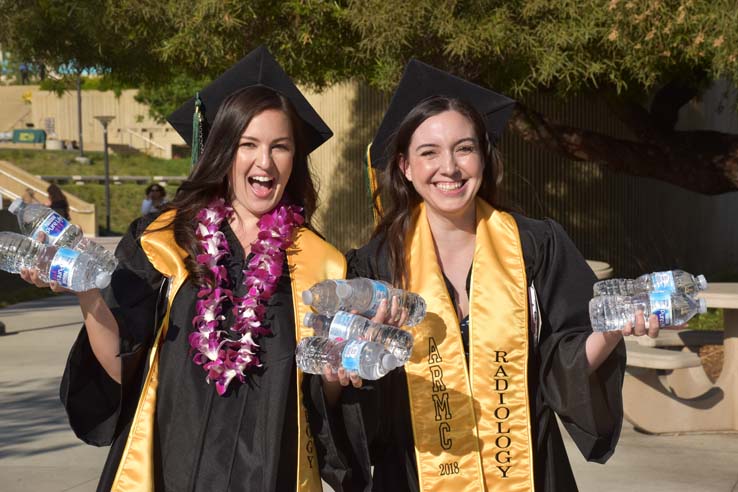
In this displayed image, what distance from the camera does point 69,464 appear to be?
666 cm

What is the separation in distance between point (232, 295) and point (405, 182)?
2.04ft

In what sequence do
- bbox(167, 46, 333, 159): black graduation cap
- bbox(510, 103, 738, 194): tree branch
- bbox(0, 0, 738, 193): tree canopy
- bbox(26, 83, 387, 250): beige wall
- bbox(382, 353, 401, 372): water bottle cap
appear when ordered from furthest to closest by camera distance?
1. bbox(26, 83, 387, 250): beige wall
2. bbox(510, 103, 738, 194): tree branch
3. bbox(0, 0, 738, 193): tree canopy
4. bbox(167, 46, 333, 159): black graduation cap
5. bbox(382, 353, 401, 372): water bottle cap

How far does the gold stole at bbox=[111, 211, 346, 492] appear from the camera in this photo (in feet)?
9.95

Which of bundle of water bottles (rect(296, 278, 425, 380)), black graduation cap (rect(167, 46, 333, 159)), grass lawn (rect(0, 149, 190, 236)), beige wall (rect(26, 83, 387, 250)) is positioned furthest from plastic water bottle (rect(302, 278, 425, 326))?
grass lawn (rect(0, 149, 190, 236))

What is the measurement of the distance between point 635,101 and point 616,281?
9.97 m

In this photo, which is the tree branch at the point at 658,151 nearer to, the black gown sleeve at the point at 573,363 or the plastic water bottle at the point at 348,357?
the black gown sleeve at the point at 573,363

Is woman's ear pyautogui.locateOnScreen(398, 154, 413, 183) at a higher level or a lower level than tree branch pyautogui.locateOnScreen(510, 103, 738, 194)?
lower

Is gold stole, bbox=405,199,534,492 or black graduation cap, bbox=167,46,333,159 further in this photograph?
black graduation cap, bbox=167,46,333,159

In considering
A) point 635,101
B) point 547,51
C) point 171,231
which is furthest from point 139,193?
point 171,231

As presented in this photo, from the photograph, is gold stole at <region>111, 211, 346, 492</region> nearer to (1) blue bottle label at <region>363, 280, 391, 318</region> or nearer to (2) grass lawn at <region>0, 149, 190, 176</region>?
(1) blue bottle label at <region>363, 280, 391, 318</region>

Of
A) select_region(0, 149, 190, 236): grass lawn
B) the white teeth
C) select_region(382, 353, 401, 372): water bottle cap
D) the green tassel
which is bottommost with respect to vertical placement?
select_region(382, 353, 401, 372): water bottle cap

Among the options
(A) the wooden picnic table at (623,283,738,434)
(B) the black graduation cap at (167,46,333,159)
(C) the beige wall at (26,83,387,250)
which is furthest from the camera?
(C) the beige wall at (26,83,387,250)

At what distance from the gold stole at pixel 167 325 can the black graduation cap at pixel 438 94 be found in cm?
38

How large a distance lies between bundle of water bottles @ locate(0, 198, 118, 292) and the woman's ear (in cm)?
87
